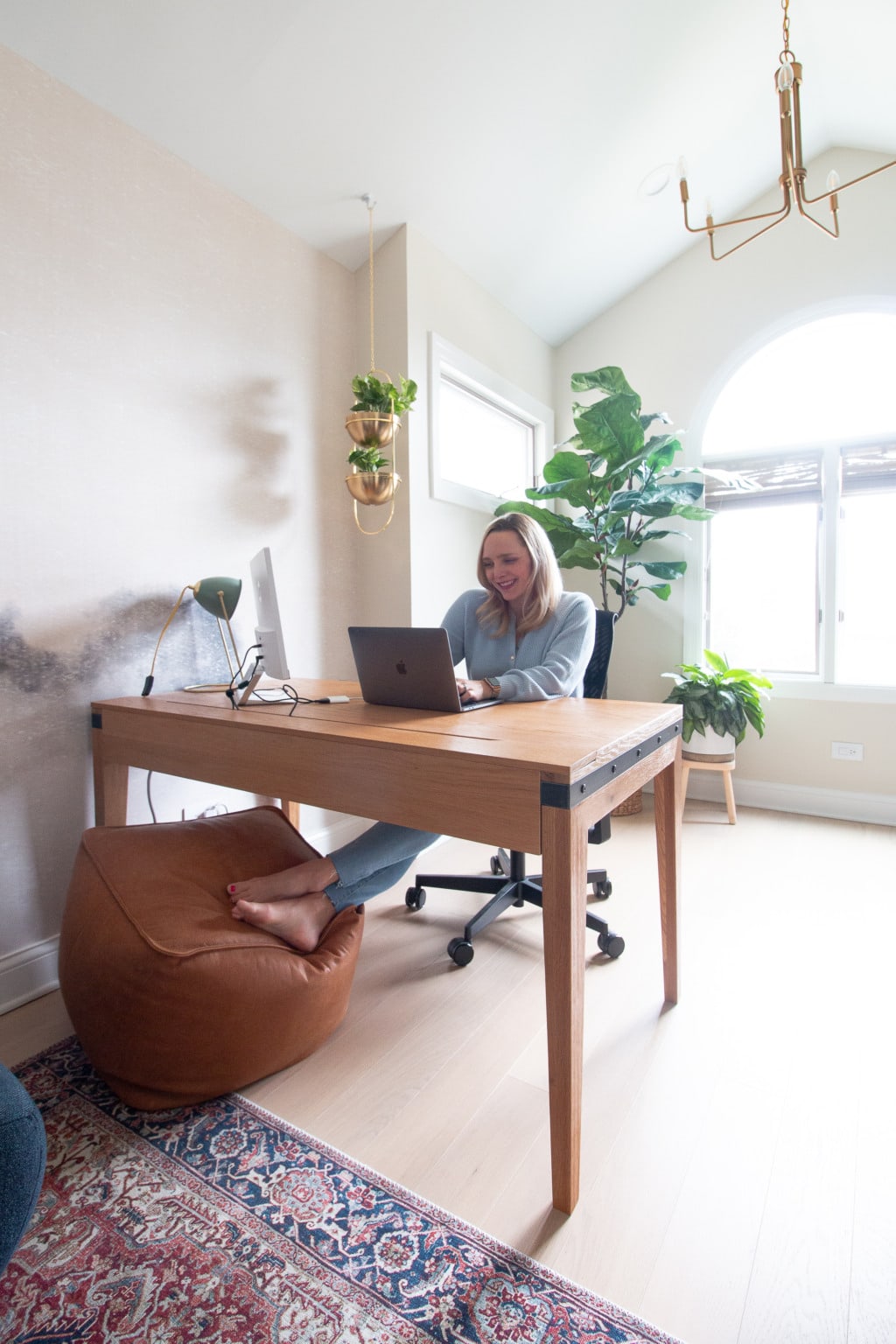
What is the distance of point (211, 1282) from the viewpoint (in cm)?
99

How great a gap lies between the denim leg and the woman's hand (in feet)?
1.13

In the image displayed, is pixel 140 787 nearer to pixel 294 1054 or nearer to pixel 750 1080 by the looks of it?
pixel 294 1054

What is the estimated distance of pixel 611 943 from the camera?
6.26 ft

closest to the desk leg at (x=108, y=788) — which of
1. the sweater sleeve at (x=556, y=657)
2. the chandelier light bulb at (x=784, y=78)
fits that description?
the sweater sleeve at (x=556, y=657)

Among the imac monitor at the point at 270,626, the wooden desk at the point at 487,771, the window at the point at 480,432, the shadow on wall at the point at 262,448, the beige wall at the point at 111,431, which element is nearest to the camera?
the wooden desk at the point at 487,771

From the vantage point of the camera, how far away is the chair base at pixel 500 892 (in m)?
1.91

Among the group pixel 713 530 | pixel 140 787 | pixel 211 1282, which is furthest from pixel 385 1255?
pixel 713 530

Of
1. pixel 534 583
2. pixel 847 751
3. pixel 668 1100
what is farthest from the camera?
pixel 847 751

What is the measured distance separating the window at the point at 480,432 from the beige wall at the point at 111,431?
66cm

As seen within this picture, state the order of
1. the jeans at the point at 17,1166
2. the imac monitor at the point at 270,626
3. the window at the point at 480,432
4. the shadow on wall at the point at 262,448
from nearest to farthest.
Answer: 1. the jeans at the point at 17,1166
2. the imac monitor at the point at 270,626
3. the shadow on wall at the point at 262,448
4. the window at the point at 480,432

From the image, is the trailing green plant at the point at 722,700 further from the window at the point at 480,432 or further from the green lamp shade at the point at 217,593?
the green lamp shade at the point at 217,593

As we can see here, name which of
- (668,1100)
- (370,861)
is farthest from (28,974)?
(668,1100)

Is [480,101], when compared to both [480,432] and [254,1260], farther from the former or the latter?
[254,1260]

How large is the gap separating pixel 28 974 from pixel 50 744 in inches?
24.3
